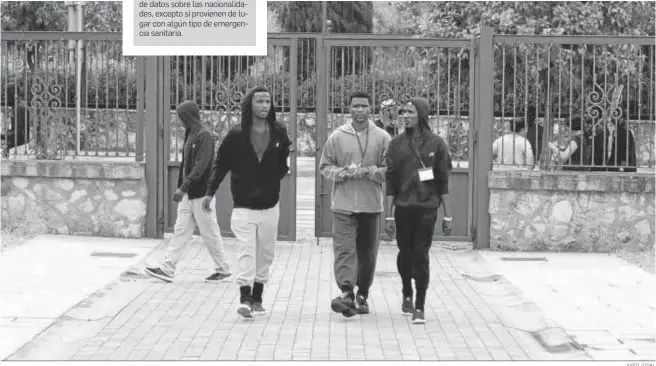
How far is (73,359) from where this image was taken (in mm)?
8156

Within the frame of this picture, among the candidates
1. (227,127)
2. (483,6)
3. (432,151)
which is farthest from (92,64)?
(483,6)

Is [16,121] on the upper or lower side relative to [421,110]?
lower

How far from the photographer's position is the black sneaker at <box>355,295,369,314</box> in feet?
33.4

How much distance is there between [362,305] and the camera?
10.2 meters

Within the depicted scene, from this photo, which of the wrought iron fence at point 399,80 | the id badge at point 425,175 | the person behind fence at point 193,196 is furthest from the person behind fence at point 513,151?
the id badge at point 425,175

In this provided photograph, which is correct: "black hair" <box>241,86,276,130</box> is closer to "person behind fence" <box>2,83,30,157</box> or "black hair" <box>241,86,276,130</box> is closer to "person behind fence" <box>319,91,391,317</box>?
"person behind fence" <box>319,91,391,317</box>

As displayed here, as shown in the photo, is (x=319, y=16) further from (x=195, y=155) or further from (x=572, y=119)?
(x=195, y=155)

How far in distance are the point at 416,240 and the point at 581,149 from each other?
5.63m

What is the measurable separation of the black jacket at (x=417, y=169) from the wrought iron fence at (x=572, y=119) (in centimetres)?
493

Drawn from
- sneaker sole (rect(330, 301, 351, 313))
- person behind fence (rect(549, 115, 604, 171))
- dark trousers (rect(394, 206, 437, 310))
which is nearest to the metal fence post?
person behind fence (rect(549, 115, 604, 171))

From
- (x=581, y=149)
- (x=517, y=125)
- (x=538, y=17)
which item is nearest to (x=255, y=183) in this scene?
(x=517, y=125)

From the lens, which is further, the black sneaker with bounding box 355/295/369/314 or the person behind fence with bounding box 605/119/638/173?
the person behind fence with bounding box 605/119/638/173

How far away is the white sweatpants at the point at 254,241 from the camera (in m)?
10.0

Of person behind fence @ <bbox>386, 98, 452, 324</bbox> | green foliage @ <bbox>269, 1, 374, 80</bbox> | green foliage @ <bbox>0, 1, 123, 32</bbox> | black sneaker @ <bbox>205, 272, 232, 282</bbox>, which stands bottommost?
black sneaker @ <bbox>205, 272, 232, 282</bbox>
